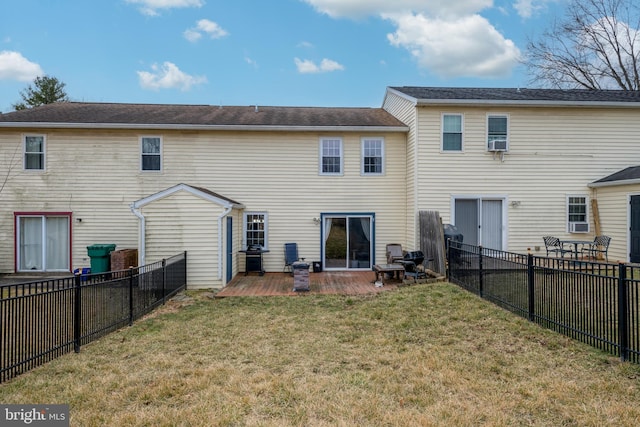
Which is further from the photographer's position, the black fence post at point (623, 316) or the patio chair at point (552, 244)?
the patio chair at point (552, 244)

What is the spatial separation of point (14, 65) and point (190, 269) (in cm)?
3658

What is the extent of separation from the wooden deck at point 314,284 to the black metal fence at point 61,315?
2.70 metres

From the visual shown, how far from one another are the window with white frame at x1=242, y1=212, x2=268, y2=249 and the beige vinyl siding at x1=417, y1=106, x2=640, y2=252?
18.5ft

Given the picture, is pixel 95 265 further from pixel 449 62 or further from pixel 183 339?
pixel 449 62

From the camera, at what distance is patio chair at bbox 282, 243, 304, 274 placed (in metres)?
13.1

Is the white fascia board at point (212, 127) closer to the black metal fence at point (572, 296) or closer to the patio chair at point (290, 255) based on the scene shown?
the patio chair at point (290, 255)

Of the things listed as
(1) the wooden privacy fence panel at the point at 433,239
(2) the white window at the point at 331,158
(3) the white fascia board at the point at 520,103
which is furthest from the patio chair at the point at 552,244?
(2) the white window at the point at 331,158

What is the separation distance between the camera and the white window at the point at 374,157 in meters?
13.6

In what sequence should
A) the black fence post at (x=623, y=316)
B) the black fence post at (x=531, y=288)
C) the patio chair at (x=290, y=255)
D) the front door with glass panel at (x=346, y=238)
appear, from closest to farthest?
the black fence post at (x=623, y=316)
the black fence post at (x=531, y=288)
the patio chair at (x=290, y=255)
the front door with glass panel at (x=346, y=238)

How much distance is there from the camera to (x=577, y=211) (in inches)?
514

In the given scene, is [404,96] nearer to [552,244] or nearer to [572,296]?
[552,244]

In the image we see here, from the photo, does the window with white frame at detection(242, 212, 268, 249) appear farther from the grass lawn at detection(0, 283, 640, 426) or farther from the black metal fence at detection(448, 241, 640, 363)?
the black metal fence at detection(448, 241, 640, 363)

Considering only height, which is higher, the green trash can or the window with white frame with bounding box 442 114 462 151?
the window with white frame with bounding box 442 114 462 151

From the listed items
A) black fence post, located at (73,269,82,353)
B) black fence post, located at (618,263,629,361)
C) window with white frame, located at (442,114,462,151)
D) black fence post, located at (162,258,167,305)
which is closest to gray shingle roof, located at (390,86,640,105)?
window with white frame, located at (442,114,462,151)
